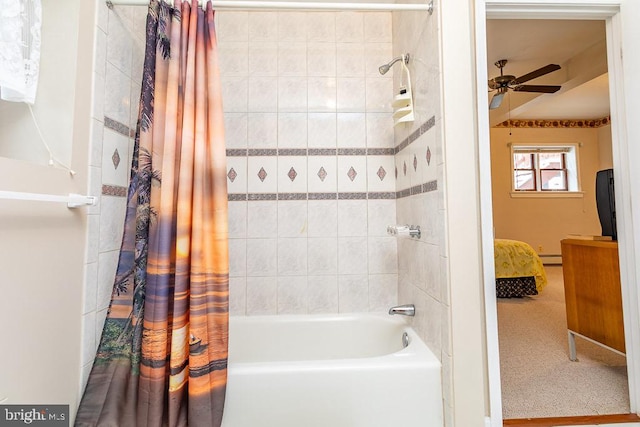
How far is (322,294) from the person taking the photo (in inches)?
77.7

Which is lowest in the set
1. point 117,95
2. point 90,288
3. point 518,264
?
point 518,264

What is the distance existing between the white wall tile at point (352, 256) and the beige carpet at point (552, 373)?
101 cm

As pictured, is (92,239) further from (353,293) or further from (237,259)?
(353,293)

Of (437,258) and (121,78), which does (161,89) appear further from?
(437,258)

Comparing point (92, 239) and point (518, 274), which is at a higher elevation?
point (92, 239)

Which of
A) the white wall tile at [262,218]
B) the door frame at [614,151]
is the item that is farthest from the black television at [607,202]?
the white wall tile at [262,218]

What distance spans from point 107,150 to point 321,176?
115 centimetres

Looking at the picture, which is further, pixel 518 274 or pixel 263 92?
pixel 518 274

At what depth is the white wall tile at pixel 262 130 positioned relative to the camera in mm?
1994

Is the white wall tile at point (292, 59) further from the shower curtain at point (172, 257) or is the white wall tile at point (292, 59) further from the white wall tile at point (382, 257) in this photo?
the white wall tile at point (382, 257)

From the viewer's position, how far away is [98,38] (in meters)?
1.24

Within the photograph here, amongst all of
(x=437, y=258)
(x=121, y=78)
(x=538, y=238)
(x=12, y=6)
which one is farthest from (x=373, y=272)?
(x=538, y=238)

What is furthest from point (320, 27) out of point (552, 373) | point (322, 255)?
point (552, 373)

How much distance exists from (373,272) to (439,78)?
1.20 metres
